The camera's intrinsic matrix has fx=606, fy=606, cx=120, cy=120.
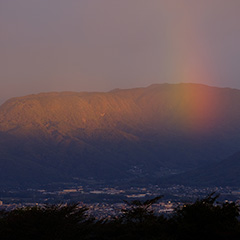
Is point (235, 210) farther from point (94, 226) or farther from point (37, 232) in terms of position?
point (37, 232)

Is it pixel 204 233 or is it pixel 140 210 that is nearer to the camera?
pixel 204 233

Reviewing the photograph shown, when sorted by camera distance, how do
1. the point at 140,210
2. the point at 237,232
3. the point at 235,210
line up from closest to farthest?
the point at 237,232 < the point at 235,210 < the point at 140,210

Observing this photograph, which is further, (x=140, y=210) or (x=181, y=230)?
(x=140, y=210)

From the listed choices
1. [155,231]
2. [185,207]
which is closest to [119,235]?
[155,231]

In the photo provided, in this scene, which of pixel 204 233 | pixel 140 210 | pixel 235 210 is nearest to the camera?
pixel 204 233

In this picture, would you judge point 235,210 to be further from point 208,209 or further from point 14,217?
point 14,217

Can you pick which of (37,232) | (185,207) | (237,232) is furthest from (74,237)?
(237,232)

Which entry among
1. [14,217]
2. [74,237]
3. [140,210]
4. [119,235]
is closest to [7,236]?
[14,217]

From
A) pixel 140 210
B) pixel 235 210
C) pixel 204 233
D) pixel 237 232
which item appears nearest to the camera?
pixel 237 232

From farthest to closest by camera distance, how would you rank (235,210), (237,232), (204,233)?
1. (235,210)
2. (204,233)
3. (237,232)
